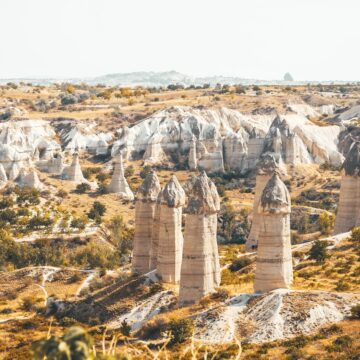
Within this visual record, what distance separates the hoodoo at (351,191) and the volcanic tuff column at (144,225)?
37.1 feet

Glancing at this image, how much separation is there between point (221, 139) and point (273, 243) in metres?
64.7

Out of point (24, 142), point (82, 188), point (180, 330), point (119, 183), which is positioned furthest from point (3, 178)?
point (180, 330)

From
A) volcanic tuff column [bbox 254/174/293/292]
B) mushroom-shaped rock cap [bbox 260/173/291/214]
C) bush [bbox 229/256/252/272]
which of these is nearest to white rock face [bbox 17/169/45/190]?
bush [bbox 229/256/252/272]

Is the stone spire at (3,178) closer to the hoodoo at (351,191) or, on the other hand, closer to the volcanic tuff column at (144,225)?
the volcanic tuff column at (144,225)

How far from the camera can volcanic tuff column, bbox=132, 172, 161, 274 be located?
1463 inches

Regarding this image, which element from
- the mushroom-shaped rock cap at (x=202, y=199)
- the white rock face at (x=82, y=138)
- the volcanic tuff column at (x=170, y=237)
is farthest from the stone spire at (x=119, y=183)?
the mushroom-shaped rock cap at (x=202, y=199)

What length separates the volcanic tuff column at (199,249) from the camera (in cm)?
3067

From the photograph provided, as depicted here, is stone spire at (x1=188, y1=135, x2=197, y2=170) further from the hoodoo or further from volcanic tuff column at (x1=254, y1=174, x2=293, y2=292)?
volcanic tuff column at (x1=254, y1=174, x2=293, y2=292)

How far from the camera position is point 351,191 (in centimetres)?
4053

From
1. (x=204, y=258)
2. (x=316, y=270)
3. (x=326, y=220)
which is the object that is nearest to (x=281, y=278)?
(x=204, y=258)

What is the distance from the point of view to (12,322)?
36031mm

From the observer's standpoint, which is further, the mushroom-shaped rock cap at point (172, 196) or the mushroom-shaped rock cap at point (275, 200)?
the mushroom-shaped rock cap at point (172, 196)

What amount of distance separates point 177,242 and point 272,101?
82.0m

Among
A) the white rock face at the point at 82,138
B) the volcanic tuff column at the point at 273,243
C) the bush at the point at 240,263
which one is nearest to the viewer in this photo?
the volcanic tuff column at the point at 273,243
